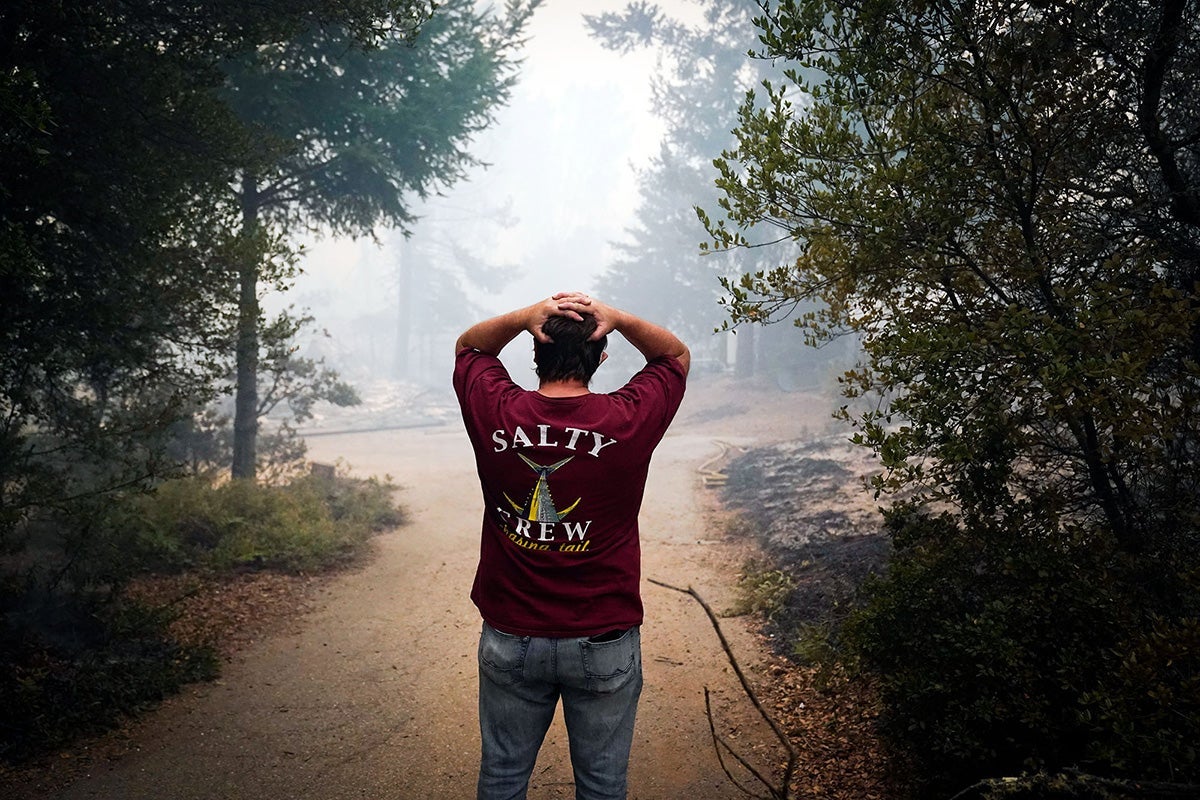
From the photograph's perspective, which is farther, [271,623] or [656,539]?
[656,539]

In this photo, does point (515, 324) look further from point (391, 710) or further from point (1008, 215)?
point (391, 710)

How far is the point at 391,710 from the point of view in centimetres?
569

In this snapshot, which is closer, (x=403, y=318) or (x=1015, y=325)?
(x=1015, y=325)

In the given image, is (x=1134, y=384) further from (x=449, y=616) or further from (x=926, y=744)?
(x=449, y=616)

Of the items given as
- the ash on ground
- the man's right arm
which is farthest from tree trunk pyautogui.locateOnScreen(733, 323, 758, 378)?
the man's right arm

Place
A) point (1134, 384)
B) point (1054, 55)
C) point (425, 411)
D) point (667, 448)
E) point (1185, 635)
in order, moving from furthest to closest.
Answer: point (425, 411) → point (667, 448) → point (1054, 55) → point (1134, 384) → point (1185, 635)

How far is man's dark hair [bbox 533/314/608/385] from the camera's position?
8.54ft

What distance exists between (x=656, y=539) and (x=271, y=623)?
20.5 ft

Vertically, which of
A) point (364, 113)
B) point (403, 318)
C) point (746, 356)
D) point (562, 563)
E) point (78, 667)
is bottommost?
point (78, 667)

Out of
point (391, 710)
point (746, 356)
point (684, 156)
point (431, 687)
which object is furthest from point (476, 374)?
point (684, 156)

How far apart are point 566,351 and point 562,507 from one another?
0.60m

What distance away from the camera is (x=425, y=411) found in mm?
37656

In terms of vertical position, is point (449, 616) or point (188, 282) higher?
point (188, 282)

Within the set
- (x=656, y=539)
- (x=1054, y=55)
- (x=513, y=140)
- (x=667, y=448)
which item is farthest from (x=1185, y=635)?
(x=513, y=140)
